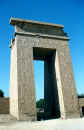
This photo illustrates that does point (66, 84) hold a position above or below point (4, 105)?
above

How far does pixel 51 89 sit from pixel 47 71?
2516 millimetres

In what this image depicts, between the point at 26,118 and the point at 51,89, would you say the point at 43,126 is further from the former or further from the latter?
the point at 51,89

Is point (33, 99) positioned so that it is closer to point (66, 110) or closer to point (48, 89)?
point (66, 110)

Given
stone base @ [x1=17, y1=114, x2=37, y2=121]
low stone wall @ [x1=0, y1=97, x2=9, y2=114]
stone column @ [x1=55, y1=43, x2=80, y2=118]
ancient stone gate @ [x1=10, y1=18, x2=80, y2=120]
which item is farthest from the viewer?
low stone wall @ [x1=0, y1=97, x2=9, y2=114]

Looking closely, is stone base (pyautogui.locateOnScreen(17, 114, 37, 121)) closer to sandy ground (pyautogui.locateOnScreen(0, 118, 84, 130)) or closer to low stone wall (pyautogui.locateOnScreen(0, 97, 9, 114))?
sandy ground (pyautogui.locateOnScreen(0, 118, 84, 130))

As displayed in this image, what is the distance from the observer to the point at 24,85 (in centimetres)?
1360

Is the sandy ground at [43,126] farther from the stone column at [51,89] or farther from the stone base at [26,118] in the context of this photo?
the stone column at [51,89]

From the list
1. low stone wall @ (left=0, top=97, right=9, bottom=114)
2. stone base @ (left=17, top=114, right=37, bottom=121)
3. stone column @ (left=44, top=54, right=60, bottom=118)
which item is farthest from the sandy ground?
low stone wall @ (left=0, top=97, right=9, bottom=114)

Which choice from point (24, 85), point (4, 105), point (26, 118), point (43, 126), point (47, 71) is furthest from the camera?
point (47, 71)

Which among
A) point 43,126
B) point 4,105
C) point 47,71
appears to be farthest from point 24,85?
point 47,71

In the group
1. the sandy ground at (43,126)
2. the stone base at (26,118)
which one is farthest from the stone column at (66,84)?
the sandy ground at (43,126)

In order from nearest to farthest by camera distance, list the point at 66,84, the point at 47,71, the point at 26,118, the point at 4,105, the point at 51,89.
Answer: the point at 26,118 → the point at 66,84 → the point at 4,105 → the point at 51,89 → the point at 47,71

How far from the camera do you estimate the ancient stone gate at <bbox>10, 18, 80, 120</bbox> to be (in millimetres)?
13375

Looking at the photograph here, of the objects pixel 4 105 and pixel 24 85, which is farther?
pixel 4 105
